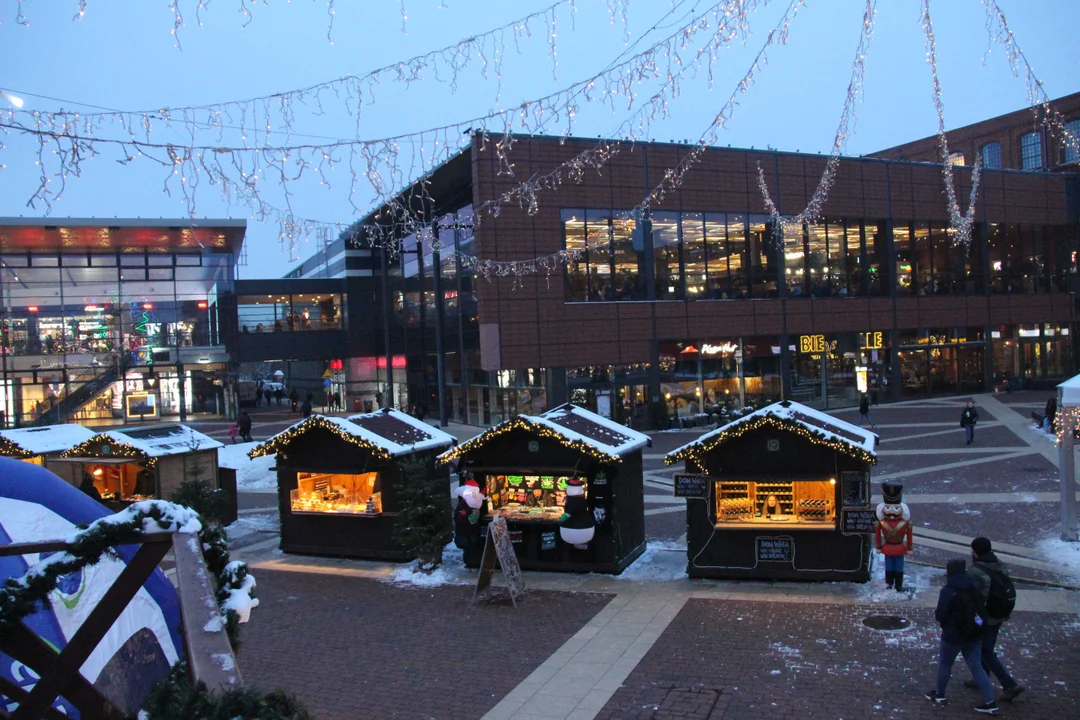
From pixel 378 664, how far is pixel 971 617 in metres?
6.17

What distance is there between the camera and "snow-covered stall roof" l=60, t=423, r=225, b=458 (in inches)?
676

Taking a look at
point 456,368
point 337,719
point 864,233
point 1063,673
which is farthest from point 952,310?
point 337,719

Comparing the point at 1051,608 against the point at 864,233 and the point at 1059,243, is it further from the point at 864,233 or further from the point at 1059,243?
the point at 1059,243

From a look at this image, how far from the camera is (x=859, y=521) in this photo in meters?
11.5

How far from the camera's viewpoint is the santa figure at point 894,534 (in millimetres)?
11023

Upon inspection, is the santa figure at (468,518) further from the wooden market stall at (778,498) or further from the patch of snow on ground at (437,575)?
the wooden market stall at (778,498)

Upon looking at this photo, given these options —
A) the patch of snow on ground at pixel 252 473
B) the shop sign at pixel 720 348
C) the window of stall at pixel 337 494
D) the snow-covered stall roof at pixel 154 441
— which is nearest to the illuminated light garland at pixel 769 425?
the window of stall at pixel 337 494

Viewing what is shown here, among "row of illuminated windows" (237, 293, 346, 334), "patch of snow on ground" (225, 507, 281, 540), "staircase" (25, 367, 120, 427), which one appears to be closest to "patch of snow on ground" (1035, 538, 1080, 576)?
Answer: "patch of snow on ground" (225, 507, 281, 540)

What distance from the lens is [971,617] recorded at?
7434 millimetres

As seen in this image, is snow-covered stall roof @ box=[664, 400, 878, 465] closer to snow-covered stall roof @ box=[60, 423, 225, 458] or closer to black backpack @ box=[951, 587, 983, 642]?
black backpack @ box=[951, 587, 983, 642]

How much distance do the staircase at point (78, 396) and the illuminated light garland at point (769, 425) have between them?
110 ft

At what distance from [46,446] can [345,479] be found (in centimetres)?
819

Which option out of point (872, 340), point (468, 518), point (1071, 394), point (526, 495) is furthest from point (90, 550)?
point (872, 340)

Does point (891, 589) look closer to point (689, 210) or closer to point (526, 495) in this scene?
point (526, 495)
